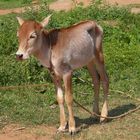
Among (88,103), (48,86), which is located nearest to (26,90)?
(48,86)

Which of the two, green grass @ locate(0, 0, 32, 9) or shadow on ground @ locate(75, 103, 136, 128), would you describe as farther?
green grass @ locate(0, 0, 32, 9)

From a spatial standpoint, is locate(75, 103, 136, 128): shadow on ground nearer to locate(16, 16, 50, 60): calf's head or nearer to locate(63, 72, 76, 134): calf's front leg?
locate(63, 72, 76, 134): calf's front leg

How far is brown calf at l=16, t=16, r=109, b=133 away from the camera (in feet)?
20.8

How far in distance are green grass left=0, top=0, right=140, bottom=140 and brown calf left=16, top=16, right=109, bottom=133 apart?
0.69 m

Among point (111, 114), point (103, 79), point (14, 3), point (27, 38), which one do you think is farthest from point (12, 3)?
point (27, 38)

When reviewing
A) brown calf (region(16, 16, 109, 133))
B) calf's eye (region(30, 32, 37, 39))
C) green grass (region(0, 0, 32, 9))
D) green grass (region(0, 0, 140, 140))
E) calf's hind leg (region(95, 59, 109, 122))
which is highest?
calf's eye (region(30, 32, 37, 39))

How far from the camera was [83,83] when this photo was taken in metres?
9.30

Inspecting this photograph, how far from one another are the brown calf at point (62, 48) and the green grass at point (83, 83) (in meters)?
0.69

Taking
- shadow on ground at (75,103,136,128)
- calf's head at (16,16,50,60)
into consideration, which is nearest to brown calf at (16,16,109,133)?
calf's head at (16,16,50,60)

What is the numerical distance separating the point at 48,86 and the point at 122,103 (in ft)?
5.09

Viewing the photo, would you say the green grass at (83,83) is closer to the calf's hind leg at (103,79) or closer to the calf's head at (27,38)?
the calf's hind leg at (103,79)

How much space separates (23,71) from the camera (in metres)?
9.53

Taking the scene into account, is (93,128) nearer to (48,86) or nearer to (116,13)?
(48,86)

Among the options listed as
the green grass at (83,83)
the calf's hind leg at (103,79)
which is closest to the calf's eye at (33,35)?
the calf's hind leg at (103,79)
